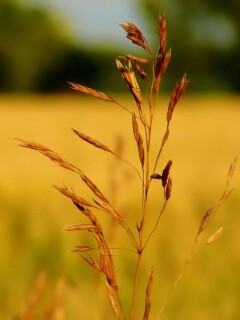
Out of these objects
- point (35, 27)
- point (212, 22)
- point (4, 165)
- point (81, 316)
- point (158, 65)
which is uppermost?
point (158, 65)

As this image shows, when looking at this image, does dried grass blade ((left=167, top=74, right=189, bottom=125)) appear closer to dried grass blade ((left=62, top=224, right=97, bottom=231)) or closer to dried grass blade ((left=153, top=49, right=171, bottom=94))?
dried grass blade ((left=153, top=49, right=171, bottom=94))

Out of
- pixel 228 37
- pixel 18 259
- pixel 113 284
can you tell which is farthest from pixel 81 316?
pixel 228 37

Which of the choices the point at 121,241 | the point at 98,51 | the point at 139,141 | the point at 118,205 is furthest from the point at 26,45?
the point at 139,141

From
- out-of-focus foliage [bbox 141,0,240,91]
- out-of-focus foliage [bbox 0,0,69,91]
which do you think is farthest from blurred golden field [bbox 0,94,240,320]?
out-of-focus foliage [bbox 0,0,69,91]

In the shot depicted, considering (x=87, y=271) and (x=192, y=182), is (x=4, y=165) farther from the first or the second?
(x=87, y=271)

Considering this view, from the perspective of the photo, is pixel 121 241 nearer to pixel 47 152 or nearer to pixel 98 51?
pixel 47 152

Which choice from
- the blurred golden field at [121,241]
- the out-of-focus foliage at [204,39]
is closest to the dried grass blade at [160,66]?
the blurred golden field at [121,241]

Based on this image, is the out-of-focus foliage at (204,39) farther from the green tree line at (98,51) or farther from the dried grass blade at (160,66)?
the dried grass blade at (160,66)

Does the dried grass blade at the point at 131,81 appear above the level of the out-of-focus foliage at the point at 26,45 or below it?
above
